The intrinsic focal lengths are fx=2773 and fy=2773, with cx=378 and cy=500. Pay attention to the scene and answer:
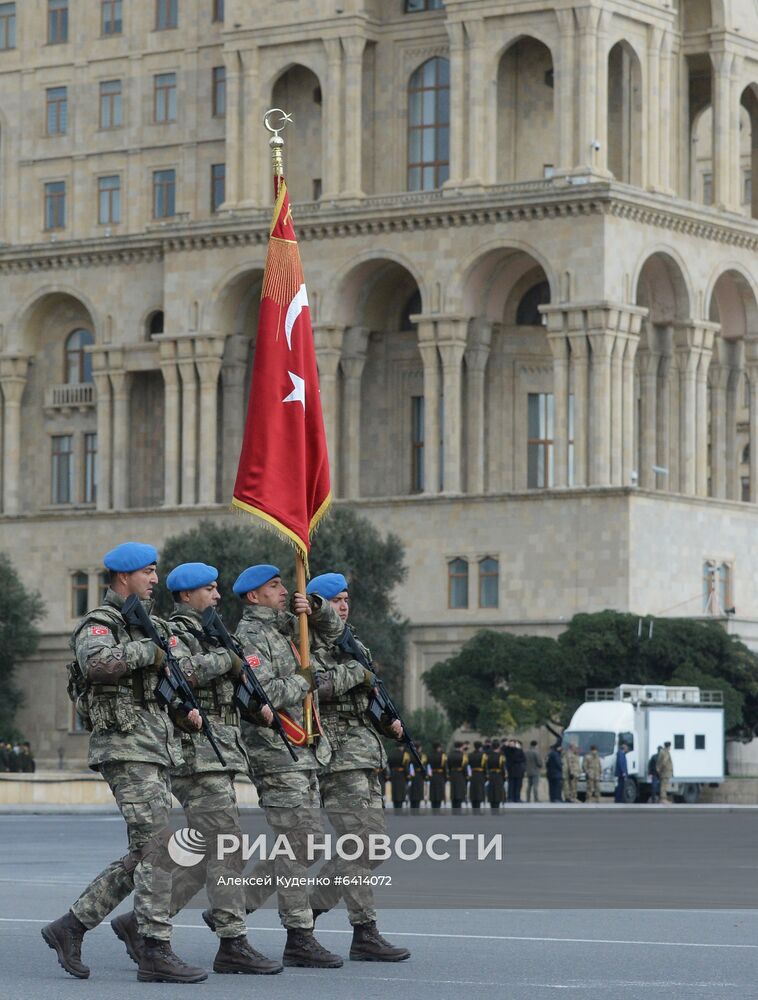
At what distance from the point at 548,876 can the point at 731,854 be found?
5995 millimetres

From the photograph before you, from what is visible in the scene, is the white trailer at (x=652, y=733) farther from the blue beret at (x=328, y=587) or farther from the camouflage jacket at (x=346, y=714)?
the camouflage jacket at (x=346, y=714)

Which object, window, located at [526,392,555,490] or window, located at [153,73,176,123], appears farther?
window, located at [153,73,176,123]

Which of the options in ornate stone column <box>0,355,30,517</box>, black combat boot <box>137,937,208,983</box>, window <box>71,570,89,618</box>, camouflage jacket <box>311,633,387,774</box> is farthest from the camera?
ornate stone column <box>0,355,30,517</box>

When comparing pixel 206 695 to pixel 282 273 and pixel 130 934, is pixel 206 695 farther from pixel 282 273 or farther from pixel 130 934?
pixel 282 273

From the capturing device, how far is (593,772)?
183 feet

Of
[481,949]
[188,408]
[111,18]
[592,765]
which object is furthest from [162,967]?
[111,18]

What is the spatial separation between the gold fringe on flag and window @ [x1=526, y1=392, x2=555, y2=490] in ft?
178

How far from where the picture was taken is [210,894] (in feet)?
50.8

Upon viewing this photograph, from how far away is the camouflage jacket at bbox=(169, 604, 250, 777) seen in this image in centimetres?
1568

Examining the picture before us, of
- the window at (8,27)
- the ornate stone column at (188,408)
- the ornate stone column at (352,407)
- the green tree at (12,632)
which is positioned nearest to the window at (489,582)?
the ornate stone column at (352,407)

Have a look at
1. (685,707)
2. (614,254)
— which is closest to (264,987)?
(685,707)

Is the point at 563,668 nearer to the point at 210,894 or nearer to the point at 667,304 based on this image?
the point at 667,304

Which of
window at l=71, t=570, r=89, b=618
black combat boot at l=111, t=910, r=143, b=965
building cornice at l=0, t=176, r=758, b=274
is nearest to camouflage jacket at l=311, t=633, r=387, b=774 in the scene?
black combat boot at l=111, t=910, r=143, b=965

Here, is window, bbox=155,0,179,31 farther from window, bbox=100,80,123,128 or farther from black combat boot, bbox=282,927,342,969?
black combat boot, bbox=282,927,342,969
